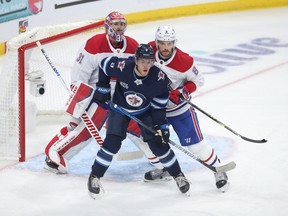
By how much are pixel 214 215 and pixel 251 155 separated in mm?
977

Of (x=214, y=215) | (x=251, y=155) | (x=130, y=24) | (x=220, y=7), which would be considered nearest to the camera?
(x=214, y=215)

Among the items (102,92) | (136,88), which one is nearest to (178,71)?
(136,88)

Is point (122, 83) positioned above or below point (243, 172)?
above

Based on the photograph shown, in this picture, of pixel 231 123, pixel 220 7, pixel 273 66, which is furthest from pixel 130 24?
pixel 231 123

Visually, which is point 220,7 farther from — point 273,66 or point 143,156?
point 143,156

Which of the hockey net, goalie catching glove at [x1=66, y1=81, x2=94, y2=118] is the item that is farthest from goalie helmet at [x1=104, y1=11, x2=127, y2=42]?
the hockey net

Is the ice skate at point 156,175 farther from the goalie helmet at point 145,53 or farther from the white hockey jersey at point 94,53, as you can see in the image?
the goalie helmet at point 145,53

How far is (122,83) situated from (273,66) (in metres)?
3.12

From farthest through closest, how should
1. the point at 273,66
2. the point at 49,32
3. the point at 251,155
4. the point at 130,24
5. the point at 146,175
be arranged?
the point at 130,24, the point at 273,66, the point at 49,32, the point at 251,155, the point at 146,175

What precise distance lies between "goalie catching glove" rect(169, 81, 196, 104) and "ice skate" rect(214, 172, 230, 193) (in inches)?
18.8

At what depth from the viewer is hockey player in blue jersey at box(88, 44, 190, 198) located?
13.5ft

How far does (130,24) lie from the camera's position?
27.2ft

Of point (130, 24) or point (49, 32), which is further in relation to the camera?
point (130, 24)

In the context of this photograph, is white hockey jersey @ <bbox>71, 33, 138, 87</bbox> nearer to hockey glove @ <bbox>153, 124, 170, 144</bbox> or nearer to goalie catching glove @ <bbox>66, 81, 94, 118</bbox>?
goalie catching glove @ <bbox>66, 81, 94, 118</bbox>
